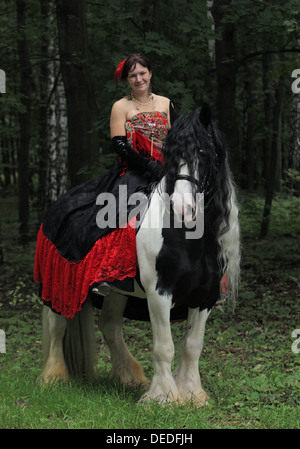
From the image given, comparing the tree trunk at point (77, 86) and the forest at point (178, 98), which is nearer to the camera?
the forest at point (178, 98)

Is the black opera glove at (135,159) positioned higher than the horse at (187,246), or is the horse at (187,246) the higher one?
the black opera glove at (135,159)

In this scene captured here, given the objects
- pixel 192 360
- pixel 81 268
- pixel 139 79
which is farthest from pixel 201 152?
pixel 192 360

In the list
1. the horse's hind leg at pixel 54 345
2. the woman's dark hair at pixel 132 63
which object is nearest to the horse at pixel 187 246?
the woman's dark hair at pixel 132 63

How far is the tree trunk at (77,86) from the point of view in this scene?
8.30 m

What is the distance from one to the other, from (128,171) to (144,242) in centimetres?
72

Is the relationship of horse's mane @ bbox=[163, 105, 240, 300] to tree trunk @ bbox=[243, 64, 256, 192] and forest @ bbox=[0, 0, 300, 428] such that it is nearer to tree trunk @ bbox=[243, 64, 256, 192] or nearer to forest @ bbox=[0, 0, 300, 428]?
forest @ bbox=[0, 0, 300, 428]

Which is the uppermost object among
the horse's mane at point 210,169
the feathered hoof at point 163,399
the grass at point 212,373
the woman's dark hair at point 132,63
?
the woman's dark hair at point 132,63

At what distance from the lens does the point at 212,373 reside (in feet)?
17.9

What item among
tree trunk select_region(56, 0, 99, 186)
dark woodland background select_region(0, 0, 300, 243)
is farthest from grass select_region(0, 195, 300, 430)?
tree trunk select_region(56, 0, 99, 186)

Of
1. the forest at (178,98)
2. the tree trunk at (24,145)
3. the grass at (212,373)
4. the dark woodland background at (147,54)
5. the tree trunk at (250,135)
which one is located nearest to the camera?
the grass at (212,373)

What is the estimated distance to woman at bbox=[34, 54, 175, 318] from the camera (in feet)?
14.0

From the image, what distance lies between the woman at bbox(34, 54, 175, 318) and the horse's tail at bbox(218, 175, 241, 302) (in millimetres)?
573

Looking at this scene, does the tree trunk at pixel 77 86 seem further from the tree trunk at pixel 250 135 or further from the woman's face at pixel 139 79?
the tree trunk at pixel 250 135
